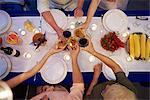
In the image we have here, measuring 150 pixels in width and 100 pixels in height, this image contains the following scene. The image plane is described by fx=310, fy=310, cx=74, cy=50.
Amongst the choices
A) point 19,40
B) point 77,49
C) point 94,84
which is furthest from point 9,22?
point 94,84

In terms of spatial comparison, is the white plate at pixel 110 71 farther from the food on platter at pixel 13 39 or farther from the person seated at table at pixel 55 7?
the food on platter at pixel 13 39

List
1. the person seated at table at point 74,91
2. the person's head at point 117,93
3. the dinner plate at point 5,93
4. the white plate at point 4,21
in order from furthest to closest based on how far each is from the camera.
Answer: the white plate at point 4,21
the person seated at table at point 74,91
the person's head at point 117,93
the dinner plate at point 5,93

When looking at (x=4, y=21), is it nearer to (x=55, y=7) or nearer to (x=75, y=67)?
(x=55, y=7)

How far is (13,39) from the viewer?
2041mm

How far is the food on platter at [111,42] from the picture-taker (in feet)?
6.68

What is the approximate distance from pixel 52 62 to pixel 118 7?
2.20 feet

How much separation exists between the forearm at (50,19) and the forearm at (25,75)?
203 mm

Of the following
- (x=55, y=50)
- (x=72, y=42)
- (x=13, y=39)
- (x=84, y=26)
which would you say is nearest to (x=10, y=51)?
(x=13, y=39)

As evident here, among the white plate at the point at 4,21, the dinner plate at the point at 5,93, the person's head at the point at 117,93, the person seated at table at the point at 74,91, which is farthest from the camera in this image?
the white plate at the point at 4,21

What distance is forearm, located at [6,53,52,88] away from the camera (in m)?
1.98

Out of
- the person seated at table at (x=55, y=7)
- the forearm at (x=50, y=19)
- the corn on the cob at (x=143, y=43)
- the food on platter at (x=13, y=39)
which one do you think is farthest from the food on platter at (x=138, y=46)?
the food on platter at (x=13, y=39)

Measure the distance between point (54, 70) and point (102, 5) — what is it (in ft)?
2.03

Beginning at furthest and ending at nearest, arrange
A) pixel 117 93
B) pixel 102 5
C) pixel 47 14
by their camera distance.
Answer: pixel 102 5 < pixel 47 14 < pixel 117 93

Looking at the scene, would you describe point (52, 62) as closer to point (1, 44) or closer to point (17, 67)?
point (17, 67)
